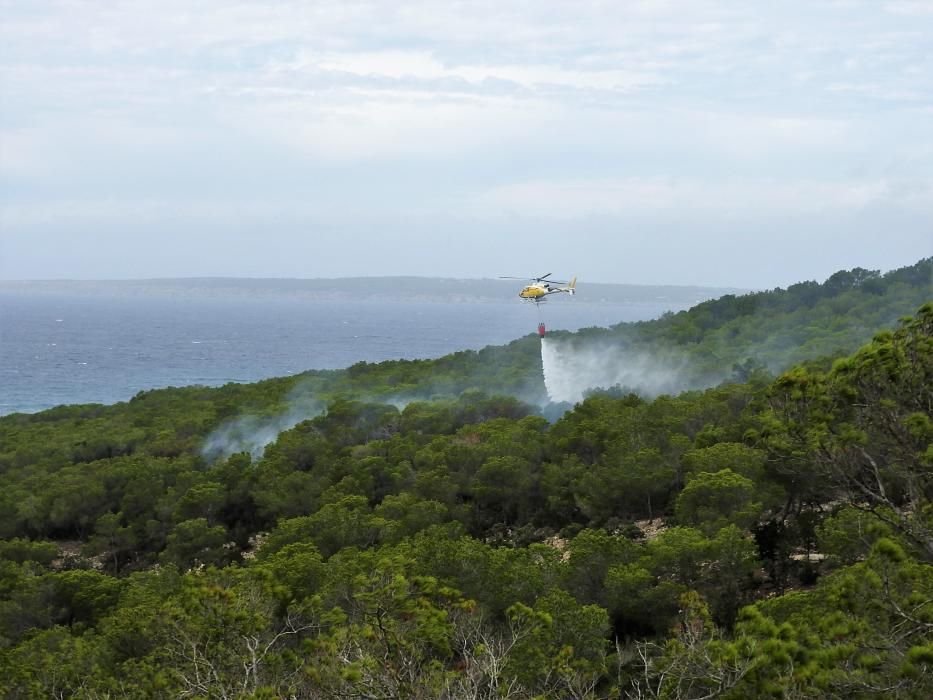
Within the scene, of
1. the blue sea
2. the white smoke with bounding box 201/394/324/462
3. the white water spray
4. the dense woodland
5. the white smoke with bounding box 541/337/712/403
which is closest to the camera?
the dense woodland

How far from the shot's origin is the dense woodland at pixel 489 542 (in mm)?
11789

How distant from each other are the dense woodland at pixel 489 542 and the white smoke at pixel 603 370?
210cm

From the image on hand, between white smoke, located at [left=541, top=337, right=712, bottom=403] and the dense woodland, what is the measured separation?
6.89ft

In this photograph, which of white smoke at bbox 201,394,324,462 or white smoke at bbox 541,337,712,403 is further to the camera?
white smoke at bbox 541,337,712,403

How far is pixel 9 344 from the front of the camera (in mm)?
155750

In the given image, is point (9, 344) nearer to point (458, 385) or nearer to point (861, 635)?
point (458, 385)

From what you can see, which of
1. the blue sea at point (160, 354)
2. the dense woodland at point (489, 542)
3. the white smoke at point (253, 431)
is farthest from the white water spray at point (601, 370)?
the blue sea at point (160, 354)

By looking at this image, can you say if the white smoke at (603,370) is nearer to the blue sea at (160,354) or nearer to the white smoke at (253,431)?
the white smoke at (253,431)

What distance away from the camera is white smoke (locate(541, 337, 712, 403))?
58991 millimetres

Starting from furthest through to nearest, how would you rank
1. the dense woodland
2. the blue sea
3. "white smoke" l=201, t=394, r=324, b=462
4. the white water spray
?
the blue sea, the white water spray, "white smoke" l=201, t=394, r=324, b=462, the dense woodland

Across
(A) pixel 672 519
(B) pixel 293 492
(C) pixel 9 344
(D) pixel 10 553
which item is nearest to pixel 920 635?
(A) pixel 672 519

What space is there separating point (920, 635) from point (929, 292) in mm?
72241

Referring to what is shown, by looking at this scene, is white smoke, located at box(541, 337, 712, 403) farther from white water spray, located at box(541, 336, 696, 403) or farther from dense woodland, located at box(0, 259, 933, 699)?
dense woodland, located at box(0, 259, 933, 699)

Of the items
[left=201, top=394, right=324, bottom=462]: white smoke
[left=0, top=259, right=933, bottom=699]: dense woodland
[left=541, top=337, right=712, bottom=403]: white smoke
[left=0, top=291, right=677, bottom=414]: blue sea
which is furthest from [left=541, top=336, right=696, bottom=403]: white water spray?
[left=0, top=291, right=677, bottom=414]: blue sea
